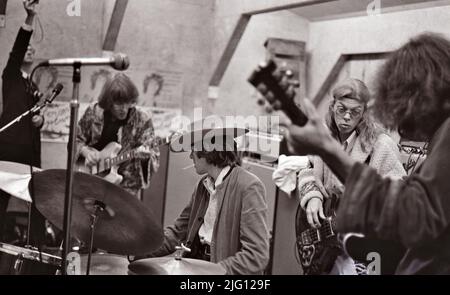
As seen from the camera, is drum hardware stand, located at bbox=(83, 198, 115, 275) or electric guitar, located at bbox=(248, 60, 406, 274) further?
drum hardware stand, located at bbox=(83, 198, 115, 275)

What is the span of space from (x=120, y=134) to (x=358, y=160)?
5.49 feet

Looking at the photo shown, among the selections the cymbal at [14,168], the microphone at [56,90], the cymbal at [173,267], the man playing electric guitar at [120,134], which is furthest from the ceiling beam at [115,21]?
the cymbal at [173,267]

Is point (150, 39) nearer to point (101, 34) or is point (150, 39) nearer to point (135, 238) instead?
point (101, 34)

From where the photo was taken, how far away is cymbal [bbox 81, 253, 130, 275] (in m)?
2.08

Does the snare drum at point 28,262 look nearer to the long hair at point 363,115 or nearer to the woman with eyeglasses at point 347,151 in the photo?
the woman with eyeglasses at point 347,151

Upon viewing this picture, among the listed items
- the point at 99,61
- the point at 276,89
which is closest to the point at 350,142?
the point at 99,61

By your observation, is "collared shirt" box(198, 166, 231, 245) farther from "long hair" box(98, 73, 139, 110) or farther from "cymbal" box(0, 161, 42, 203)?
"long hair" box(98, 73, 139, 110)

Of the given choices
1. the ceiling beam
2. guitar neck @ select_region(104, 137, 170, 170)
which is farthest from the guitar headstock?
the ceiling beam

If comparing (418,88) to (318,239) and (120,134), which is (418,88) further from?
(120,134)

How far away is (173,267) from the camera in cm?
187

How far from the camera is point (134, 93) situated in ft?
11.7

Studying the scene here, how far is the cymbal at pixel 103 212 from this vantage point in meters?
1.85

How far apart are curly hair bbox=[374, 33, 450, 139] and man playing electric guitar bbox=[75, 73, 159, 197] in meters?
2.27
